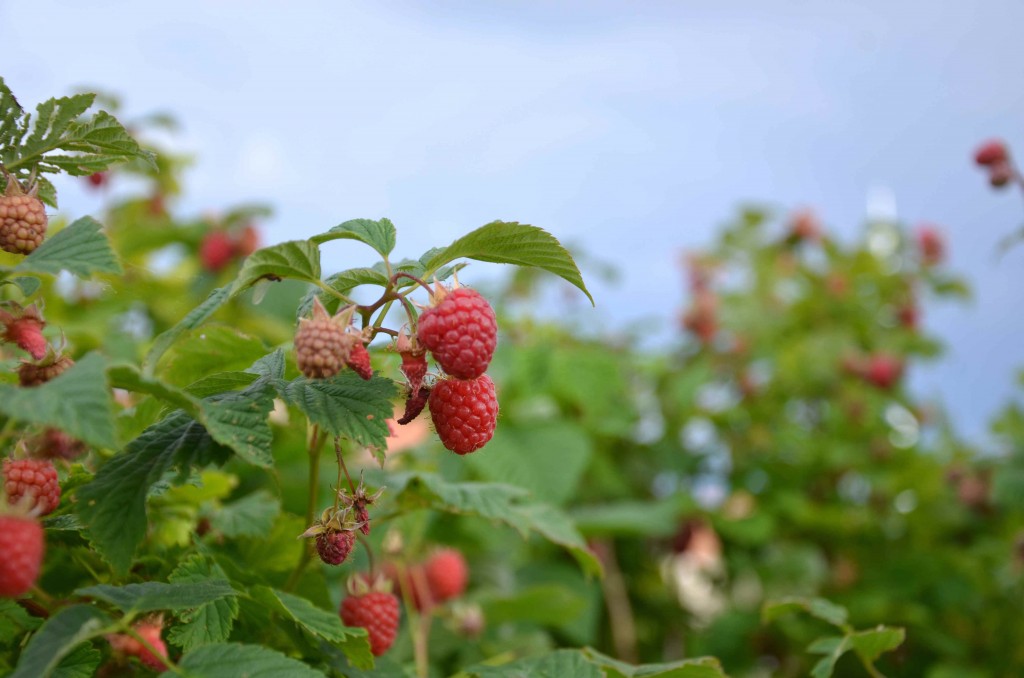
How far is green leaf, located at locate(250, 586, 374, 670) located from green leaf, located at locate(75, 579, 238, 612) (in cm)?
7

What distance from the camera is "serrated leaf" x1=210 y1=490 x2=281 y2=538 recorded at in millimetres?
1093

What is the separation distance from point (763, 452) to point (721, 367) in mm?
378

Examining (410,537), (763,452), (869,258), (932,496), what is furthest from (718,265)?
(410,537)

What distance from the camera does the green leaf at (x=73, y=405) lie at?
608 millimetres

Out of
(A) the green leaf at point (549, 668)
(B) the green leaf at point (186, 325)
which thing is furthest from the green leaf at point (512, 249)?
(A) the green leaf at point (549, 668)

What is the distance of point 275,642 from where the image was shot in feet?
3.41

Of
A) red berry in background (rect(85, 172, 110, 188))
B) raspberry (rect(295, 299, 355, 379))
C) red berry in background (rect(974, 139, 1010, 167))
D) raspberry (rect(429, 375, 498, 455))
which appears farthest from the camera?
red berry in background (rect(85, 172, 110, 188))

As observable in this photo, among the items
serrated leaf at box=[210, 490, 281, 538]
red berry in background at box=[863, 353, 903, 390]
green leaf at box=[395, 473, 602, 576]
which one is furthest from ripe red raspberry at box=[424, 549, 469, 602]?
red berry in background at box=[863, 353, 903, 390]

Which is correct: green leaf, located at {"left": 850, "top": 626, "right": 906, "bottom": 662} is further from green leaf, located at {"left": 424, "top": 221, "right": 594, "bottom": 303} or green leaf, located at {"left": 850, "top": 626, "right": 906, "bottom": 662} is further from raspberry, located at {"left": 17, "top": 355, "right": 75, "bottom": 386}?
raspberry, located at {"left": 17, "top": 355, "right": 75, "bottom": 386}

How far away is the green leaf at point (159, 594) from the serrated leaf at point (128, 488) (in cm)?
4

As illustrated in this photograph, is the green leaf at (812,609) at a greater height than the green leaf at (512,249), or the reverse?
the green leaf at (512,249)

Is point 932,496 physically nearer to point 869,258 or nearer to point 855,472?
point 855,472

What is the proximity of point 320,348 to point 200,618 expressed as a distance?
301 millimetres

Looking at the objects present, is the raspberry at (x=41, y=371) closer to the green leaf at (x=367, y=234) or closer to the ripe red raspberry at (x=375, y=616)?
the green leaf at (x=367, y=234)
